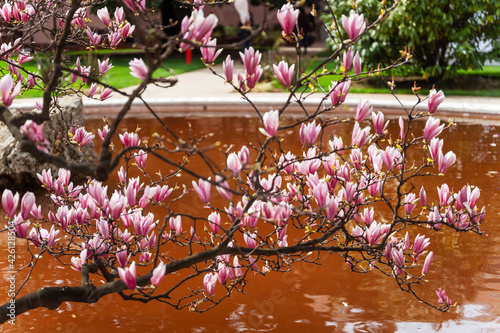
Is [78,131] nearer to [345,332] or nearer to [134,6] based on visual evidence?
[134,6]

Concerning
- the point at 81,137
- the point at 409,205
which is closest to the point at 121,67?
the point at 81,137

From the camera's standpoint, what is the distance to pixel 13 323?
375 cm

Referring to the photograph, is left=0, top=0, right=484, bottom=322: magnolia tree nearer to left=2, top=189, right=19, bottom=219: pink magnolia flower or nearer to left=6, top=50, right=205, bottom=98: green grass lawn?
left=2, top=189, right=19, bottom=219: pink magnolia flower

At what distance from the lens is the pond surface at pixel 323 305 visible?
372cm

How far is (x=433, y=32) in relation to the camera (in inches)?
528

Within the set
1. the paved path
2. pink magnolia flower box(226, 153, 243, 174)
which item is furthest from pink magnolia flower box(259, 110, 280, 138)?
the paved path

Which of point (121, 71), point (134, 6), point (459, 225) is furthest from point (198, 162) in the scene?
point (121, 71)

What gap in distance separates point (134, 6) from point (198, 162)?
5.41 metres

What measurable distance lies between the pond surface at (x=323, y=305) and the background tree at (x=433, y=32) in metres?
8.79

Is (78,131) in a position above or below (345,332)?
above

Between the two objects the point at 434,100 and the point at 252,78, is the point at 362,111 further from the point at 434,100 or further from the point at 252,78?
the point at 252,78

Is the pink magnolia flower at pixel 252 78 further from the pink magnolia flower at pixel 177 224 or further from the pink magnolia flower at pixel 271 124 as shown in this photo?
the pink magnolia flower at pixel 177 224

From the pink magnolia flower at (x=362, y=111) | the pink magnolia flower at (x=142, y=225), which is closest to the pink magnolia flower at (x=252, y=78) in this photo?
the pink magnolia flower at (x=362, y=111)

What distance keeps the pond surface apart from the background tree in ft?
28.8
